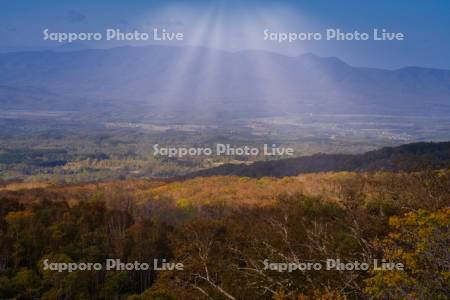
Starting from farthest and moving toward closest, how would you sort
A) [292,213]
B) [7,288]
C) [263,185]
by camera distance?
1. [263,185]
2. [292,213]
3. [7,288]

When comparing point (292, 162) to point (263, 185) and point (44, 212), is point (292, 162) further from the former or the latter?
point (44, 212)

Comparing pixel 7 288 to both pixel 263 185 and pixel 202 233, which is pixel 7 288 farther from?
pixel 263 185

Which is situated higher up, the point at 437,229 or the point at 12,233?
the point at 437,229

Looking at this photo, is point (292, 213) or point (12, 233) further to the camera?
point (12, 233)

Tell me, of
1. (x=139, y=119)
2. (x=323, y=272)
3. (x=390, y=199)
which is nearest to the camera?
(x=323, y=272)

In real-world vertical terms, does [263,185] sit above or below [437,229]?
below

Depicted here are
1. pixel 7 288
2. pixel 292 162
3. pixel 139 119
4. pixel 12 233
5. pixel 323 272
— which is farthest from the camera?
pixel 139 119

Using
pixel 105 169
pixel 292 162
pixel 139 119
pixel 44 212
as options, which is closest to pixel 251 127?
pixel 139 119

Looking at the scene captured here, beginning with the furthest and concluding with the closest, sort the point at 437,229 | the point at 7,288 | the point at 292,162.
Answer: the point at 292,162 → the point at 7,288 → the point at 437,229

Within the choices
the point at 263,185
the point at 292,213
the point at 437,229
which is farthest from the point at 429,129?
the point at 437,229
